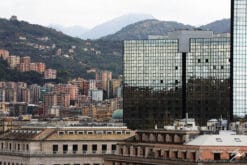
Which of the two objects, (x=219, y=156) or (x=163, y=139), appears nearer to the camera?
(x=219, y=156)

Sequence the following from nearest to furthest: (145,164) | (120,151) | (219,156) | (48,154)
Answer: (219,156), (145,164), (120,151), (48,154)

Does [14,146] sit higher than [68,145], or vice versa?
[68,145]

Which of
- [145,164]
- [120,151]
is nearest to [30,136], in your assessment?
[120,151]

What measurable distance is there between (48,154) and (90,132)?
6.78 meters

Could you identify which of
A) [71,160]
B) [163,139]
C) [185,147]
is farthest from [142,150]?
[71,160]

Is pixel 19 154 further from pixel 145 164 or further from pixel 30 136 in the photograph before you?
pixel 145 164

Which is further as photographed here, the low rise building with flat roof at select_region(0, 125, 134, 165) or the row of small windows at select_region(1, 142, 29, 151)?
the row of small windows at select_region(1, 142, 29, 151)

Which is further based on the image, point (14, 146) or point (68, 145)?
point (14, 146)

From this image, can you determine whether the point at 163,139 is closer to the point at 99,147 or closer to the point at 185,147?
the point at 185,147

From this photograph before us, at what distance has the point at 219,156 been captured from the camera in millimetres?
105938

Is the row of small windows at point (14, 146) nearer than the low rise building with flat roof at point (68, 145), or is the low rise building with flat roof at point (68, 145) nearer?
the low rise building with flat roof at point (68, 145)

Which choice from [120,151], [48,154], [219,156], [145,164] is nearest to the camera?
[219,156]

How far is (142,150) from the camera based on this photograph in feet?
389

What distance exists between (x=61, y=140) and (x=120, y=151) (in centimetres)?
4095
